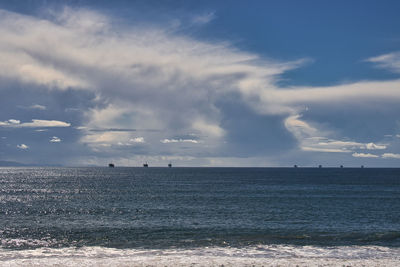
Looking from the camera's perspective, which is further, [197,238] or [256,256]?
[197,238]

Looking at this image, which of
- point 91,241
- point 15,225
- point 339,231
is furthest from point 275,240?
point 15,225

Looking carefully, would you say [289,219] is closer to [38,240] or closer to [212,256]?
[212,256]

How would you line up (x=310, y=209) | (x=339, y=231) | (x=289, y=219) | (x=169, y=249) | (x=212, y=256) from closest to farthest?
(x=212, y=256) < (x=169, y=249) < (x=339, y=231) < (x=289, y=219) < (x=310, y=209)

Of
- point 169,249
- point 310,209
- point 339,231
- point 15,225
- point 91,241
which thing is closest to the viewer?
point 169,249

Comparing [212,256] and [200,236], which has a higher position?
[212,256]

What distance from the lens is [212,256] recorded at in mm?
36375

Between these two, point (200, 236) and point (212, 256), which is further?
point (200, 236)

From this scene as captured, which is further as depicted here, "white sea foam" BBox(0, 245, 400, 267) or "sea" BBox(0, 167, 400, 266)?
"sea" BBox(0, 167, 400, 266)

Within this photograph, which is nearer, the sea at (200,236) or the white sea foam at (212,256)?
the white sea foam at (212,256)

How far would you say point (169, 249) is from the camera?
40156 millimetres

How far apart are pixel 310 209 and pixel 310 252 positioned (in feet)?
123

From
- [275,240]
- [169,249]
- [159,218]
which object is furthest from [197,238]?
[159,218]

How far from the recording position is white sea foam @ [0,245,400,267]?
33.4 meters

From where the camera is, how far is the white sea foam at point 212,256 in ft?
109
